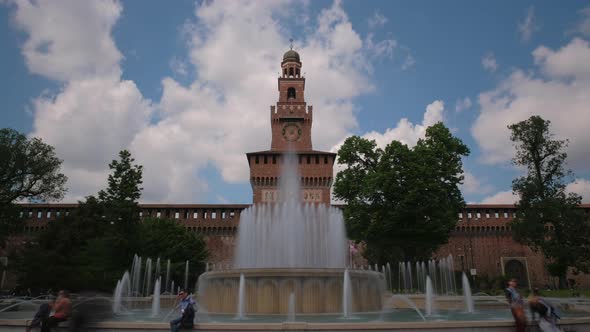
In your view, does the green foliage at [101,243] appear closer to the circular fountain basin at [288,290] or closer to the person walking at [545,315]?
the circular fountain basin at [288,290]

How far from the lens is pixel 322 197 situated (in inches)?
1914

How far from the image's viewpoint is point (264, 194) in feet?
159

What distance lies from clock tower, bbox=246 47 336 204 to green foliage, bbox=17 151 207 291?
11255mm

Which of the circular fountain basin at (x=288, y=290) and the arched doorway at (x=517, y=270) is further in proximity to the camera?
the arched doorway at (x=517, y=270)

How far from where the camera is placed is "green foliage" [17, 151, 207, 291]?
30062mm

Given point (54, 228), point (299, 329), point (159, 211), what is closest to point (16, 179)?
point (54, 228)

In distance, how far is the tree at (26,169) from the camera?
33.9 m

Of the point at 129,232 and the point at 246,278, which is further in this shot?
the point at 129,232

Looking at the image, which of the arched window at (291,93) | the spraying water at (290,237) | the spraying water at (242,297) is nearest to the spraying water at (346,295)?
the spraying water at (242,297)

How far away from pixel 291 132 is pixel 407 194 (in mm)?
26093

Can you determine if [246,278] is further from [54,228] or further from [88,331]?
[54,228]

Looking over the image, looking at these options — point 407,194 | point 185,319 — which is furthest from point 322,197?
point 185,319

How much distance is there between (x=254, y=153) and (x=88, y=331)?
139ft

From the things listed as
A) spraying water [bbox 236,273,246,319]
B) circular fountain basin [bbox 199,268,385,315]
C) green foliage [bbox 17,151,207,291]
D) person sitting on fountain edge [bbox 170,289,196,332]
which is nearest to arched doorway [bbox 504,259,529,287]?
green foliage [bbox 17,151,207,291]
